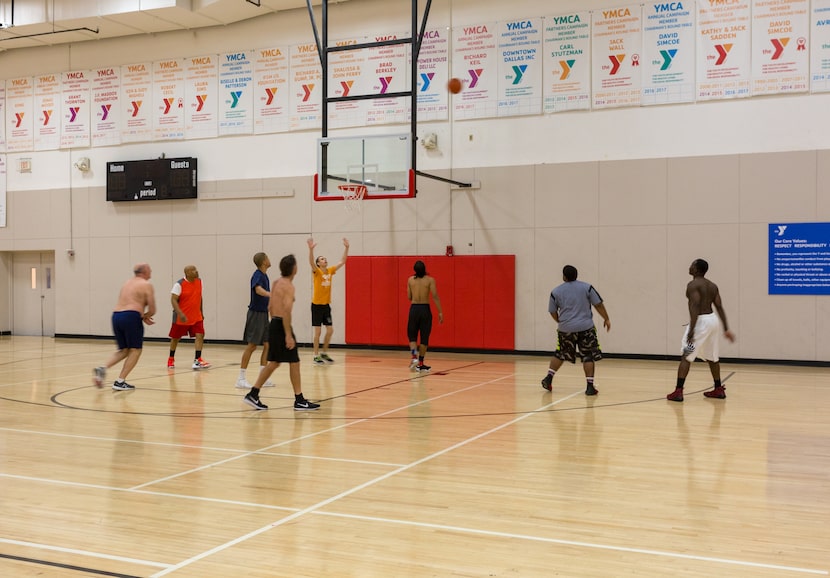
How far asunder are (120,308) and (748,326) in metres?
10.5

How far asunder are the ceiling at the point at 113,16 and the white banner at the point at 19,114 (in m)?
1.44

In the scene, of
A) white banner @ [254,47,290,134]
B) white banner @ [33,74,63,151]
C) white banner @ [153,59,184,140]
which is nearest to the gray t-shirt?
white banner @ [254,47,290,134]

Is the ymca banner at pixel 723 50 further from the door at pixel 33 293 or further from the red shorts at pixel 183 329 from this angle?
the door at pixel 33 293

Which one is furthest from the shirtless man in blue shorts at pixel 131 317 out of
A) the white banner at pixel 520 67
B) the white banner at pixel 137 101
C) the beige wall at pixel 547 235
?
the white banner at pixel 137 101

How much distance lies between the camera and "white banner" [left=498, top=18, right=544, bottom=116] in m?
16.1

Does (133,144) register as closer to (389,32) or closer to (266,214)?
(266,214)

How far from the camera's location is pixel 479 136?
16.6 m

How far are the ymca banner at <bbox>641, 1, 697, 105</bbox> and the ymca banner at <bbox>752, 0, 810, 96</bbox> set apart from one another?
3.53 feet

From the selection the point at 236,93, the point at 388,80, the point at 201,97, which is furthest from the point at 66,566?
the point at 201,97

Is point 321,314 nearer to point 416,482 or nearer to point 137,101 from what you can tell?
point 137,101

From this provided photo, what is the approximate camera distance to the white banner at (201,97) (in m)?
19.1

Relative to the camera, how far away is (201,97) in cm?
1920

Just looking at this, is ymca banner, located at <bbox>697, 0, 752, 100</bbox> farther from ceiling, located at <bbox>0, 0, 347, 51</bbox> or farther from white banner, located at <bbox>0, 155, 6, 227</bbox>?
white banner, located at <bbox>0, 155, 6, 227</bbox>

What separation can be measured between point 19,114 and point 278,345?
15916mm
